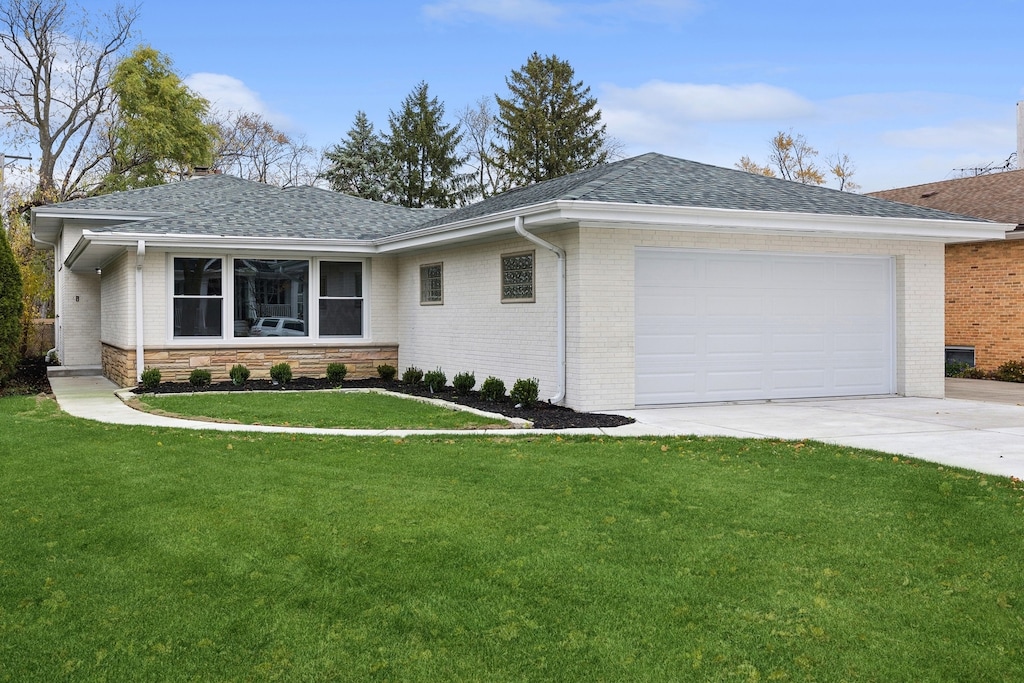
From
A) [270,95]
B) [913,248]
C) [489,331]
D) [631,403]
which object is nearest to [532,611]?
[631,403]

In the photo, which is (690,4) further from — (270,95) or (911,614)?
(270,95)

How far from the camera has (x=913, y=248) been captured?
545 inches

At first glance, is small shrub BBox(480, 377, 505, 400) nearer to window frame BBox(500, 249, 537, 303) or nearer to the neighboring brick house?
window frame BBox(500, 249, 537, 303)

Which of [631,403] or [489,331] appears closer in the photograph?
[631,403]

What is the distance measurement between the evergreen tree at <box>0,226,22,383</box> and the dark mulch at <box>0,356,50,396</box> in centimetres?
44

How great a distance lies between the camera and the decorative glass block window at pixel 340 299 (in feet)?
55.5

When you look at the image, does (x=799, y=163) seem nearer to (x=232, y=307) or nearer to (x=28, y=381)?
(x=232, y=307)

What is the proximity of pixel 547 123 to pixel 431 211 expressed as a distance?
73.0 feet

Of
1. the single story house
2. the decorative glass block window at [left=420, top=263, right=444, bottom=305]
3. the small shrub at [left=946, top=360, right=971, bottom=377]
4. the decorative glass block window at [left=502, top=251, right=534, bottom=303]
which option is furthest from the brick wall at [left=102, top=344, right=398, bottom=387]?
the small shrub at [left=946, top=360, right=971, bottom=377]

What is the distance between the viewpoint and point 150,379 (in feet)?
48.2

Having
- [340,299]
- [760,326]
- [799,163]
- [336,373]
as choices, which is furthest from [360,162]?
[760,326]

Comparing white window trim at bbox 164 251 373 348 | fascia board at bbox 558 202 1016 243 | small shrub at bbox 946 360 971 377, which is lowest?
small shrub at bbox 946 360 971 377

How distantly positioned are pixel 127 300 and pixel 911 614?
13876 mm

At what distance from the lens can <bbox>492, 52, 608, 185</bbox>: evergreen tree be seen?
140ft
